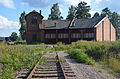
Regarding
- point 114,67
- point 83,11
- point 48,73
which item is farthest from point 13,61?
point 83,11

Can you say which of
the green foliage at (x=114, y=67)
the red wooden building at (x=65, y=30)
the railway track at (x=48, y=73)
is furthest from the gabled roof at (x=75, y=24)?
the railway track at (x=48, y=73)

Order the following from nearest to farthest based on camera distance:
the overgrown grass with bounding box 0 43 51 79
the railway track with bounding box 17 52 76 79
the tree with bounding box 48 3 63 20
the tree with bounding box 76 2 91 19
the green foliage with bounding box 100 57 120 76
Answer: the railway track with bounding box 17 52 76 79
the overgrown grass with bounding box 0 43 51 79
the green foliage with bounding box 100 57 120 76
the tree with bounding box 76 2 91 19
the tree with bounding box 48 3 63 20

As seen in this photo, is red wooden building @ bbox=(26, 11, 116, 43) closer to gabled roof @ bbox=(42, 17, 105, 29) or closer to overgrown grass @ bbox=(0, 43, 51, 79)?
gabled roof @ bbox=(42, 17, 105, 29)

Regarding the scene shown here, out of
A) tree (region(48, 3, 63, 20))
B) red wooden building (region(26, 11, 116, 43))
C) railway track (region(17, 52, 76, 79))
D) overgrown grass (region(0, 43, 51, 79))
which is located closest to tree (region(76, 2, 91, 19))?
tree (region(48, 3, 63, 20))

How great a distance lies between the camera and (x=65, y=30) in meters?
51.0

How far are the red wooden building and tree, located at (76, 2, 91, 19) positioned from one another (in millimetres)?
32575

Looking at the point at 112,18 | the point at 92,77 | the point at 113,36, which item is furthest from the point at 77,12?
the point at 92,77

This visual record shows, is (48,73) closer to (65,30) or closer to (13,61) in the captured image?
(13,61)

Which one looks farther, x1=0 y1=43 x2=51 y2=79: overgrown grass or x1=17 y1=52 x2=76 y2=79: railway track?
x1=0 y1=43 x2=51 y2=79: overgrown grass

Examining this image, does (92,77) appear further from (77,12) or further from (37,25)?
(77,12)

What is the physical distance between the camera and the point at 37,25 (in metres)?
54.0

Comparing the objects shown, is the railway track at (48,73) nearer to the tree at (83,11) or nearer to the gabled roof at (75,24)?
the gabled roof at (75,24)

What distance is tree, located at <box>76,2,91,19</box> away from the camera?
289 feet

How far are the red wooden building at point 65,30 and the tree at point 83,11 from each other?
32.6 m
